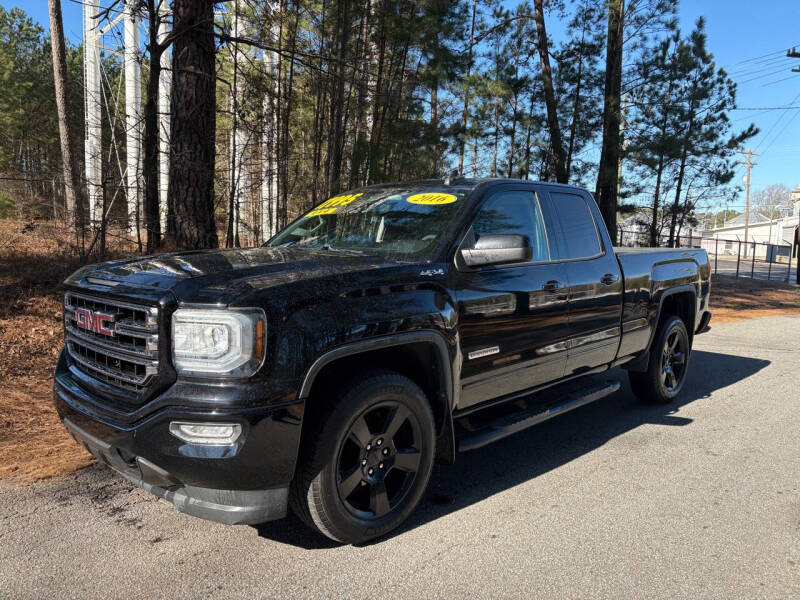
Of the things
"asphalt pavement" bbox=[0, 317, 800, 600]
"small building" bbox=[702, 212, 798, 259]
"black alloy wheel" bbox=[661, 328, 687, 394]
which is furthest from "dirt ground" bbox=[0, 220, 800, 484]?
"small building" bbox=[702, 212, 798, 259]

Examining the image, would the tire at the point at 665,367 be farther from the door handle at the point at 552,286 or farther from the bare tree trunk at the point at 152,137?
the bare tree trunk at the point at 152,137

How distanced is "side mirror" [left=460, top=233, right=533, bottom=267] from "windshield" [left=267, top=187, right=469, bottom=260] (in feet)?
0.79

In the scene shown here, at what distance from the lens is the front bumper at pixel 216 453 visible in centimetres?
246

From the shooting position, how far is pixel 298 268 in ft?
9.80

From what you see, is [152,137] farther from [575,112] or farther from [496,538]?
[575,112]

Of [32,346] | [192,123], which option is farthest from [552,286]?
[192,123]

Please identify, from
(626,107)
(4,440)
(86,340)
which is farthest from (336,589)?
(626,107)

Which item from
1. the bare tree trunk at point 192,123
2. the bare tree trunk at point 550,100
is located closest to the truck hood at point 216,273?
the bare tree trunk at point 192,123

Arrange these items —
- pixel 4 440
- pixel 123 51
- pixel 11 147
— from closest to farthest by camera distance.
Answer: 1. pixel 4 440
2. pixel 123 51
3. pixel 11 147

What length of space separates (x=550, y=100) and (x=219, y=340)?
14732 mm

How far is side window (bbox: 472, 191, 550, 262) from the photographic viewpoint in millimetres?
3791

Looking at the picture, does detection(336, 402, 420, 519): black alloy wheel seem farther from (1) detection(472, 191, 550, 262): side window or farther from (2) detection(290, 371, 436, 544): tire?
(1) detection(472, 191, 550, 262): side window

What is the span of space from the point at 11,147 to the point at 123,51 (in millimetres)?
27209

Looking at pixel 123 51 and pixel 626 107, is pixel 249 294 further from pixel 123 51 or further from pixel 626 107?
pixel 626 107
